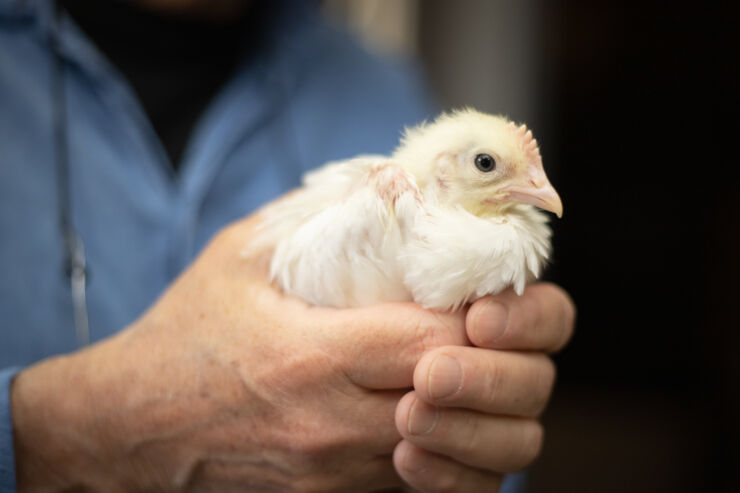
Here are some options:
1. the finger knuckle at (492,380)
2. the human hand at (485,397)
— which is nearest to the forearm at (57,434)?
the human hand at (485,397)

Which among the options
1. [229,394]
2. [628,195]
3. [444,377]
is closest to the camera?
[444,377]

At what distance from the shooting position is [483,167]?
3.52 feet

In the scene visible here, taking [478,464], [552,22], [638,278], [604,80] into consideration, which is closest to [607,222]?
[638,278]

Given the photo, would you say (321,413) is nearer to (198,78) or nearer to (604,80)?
(198,78)

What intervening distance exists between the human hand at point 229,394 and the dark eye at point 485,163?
0.26 metres

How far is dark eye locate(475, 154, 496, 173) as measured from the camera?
1071mm

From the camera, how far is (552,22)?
10.9 feet

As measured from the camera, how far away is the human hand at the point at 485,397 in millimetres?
967

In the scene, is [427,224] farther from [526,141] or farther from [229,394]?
[229,394]

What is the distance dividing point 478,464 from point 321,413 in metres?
0.29

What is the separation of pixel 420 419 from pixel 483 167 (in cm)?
44

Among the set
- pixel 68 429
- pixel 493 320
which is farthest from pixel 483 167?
pixel 68 429

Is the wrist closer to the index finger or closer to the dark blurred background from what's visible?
the index finger

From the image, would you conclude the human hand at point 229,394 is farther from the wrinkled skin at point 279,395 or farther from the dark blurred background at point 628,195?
the dark blurred background at point 628,195
